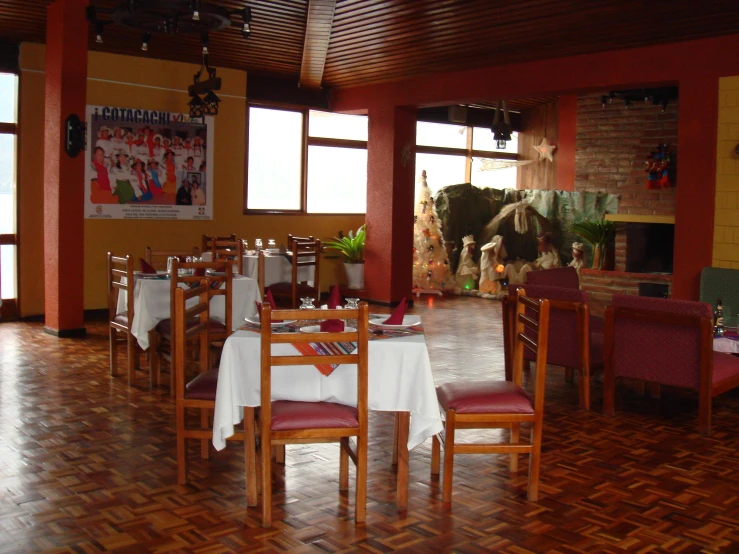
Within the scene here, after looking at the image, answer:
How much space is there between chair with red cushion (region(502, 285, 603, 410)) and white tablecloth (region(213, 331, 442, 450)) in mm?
1834

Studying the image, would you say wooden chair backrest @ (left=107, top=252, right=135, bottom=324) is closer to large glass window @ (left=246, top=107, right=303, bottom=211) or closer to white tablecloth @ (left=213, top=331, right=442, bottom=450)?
white tablecloth @ (left=213, top=331, right=442, bottom=450)

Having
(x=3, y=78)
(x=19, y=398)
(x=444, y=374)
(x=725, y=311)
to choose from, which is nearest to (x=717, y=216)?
(x=725, y=311)

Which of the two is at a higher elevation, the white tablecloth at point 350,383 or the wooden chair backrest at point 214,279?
the wooden chair backrest at point 214,279

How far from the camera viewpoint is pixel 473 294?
12.4 m

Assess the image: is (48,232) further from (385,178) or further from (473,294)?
(473,294)

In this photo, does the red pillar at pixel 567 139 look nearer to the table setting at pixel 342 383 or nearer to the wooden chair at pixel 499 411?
the wooden chair at pixel 499 411

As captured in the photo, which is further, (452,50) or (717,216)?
(452,50)

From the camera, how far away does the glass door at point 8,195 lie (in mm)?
8930

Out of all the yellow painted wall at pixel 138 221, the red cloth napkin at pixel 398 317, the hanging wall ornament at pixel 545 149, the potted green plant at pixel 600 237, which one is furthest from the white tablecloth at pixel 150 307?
the hanging wall ornament at pixel 545 149

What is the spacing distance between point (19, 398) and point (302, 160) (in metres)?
6.59

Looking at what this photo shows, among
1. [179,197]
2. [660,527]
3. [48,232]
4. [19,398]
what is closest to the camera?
[660,527]

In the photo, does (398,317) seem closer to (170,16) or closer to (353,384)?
(353,384)

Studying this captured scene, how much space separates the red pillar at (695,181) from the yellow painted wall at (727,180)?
5 cm

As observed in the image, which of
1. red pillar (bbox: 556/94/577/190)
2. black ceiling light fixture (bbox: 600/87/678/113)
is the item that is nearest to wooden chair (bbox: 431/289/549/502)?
black ceiling light fixture (bbox: 600/87/678/113)
